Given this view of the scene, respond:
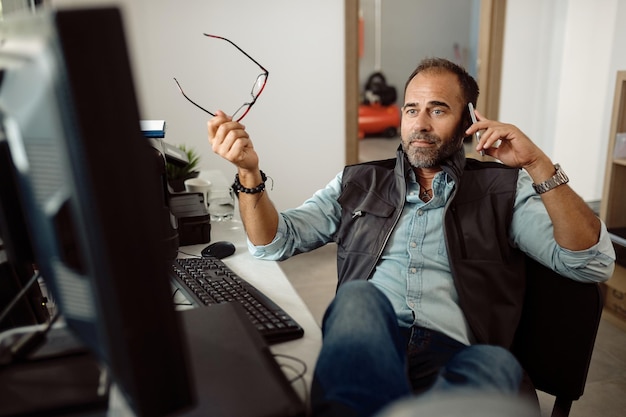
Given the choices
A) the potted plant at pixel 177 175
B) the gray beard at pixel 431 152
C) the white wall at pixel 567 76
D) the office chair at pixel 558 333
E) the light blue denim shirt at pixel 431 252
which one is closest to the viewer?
the office chair at pixel 558 333

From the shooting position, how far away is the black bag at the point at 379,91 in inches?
269

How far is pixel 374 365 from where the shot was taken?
86 centimetres

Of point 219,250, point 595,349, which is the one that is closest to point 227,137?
point 219,250

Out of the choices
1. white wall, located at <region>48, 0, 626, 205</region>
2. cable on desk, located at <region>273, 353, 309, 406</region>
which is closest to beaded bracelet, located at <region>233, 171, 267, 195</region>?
cable on desk, located at <region>273, 353, 309, 406</region>

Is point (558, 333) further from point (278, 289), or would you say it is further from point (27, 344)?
point (27, 344)

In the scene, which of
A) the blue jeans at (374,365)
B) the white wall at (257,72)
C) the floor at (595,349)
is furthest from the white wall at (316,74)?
the blue jeans at (374,365)

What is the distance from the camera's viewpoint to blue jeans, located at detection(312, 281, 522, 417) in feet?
2.64

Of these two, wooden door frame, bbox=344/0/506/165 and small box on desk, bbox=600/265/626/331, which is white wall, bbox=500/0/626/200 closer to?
wooden door frame, bbox=344/0/506/165

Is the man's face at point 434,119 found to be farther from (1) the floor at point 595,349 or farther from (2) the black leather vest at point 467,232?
(1) the floor at point 595,349

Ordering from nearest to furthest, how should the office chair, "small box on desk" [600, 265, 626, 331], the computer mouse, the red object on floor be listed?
1. the office chair
2. the computer mouse
3. "small box on desk" [600, 265, 626, 331]
4. the red object on floor

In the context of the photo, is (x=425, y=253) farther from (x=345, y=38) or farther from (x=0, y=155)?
(x=345, y=38)

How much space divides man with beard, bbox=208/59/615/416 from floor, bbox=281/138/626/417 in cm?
86

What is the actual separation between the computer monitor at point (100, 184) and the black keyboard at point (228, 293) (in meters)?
0.50

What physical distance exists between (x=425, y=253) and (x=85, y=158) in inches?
44.7
